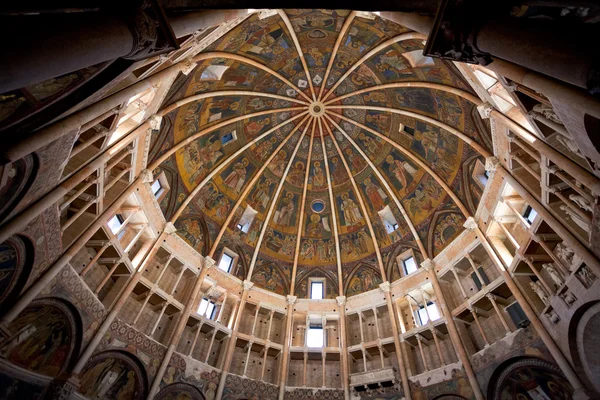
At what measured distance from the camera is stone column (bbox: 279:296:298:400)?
62.6 ft

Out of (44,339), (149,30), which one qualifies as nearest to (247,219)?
(44,339)

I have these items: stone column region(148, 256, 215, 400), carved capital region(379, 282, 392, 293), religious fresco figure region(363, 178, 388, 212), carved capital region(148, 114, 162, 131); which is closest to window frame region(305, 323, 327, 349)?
carved capital region(379, 282, 392, 293)

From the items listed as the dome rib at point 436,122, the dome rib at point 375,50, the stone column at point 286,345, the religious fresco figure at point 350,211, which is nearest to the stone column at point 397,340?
the religious fresco figure at point 350,211

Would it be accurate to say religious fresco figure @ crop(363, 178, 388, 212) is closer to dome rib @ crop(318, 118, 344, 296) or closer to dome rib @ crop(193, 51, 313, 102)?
dome rib @ crop(318, 118, 344, 296)

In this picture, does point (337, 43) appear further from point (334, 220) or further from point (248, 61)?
point (334, 220)

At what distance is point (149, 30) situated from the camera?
704 centimetres

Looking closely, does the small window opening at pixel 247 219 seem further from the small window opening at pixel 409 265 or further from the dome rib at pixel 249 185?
the small window opening at pixel 409 265

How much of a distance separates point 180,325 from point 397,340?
1146 centimetres

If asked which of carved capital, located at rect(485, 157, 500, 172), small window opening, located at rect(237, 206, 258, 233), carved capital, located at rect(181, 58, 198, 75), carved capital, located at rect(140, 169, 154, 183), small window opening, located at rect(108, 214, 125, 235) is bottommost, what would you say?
small window opening, located at rect(108, 214, 125, 235)

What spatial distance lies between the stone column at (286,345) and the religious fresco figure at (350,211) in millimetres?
6796

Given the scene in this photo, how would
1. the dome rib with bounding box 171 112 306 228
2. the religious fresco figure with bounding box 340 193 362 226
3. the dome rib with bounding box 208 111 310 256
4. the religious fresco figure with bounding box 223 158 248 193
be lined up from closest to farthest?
the dome rib with bounding box 171 112 306 228, the dome rib with bounding box 208 111 310 256, the religious fresco figure with bounding box 223 158 248 193, the religious fresco figure with bounding box 340 193 362 226

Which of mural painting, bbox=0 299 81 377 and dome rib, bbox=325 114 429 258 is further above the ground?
dome rib, bbox=325 114 429 258

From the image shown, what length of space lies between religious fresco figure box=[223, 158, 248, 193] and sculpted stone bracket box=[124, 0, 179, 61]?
1687cm

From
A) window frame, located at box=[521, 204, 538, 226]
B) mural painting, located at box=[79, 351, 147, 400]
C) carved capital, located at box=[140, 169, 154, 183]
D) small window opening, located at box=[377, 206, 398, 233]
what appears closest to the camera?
mural painting, located at box=[79, 351, 147, 400]
